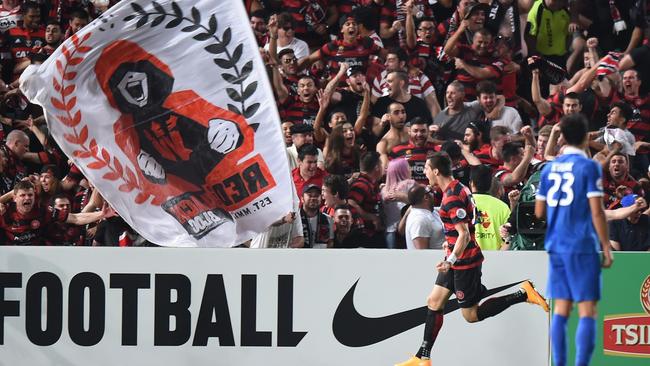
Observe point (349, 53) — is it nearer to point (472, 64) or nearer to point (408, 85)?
point (408, 85)

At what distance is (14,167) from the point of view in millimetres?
14281

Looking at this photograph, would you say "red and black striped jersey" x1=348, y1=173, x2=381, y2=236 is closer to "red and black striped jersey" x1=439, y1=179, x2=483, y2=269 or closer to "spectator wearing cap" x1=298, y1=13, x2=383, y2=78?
"red and black striped jersey" x1=439, y1=179, x2=483, y2=269

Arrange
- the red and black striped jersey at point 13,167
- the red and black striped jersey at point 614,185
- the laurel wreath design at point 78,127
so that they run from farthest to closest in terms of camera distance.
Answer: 1. the red and black striped jersey at point 13,167
2. the red and black striped jersey at point 614,185
3. the laurel wreath design at point 78,127

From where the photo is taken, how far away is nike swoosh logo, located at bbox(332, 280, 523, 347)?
11.1 meters

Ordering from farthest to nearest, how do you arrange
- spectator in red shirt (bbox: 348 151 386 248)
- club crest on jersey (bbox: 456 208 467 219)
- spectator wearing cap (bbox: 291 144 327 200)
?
spectator wearing cap (bbox: 291 144 327 200), spectator in red shirt (bbox: 348 151 386 248), club crest on jersey (bbox: 456 208 467 219)

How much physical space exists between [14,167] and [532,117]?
19.3 ft

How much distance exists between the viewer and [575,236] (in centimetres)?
864

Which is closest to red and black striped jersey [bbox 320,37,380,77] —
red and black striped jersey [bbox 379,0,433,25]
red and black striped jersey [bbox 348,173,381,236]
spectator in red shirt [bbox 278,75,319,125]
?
spectator in red shirt [bbox 278,75,319,125]

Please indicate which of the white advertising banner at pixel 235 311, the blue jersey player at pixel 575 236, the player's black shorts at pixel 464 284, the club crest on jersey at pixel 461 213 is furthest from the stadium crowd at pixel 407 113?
the blue jersey player at pixel 575 236

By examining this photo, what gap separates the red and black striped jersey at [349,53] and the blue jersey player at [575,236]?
7009 mm

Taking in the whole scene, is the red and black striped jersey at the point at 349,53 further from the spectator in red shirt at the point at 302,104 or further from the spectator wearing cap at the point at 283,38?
the spectator in red shirt at the point at 302,104

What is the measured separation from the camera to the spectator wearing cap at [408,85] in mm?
15094

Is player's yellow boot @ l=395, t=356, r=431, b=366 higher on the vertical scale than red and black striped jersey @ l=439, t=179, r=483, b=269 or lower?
lower

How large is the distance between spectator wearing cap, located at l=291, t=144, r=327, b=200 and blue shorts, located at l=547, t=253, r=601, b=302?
482cm
